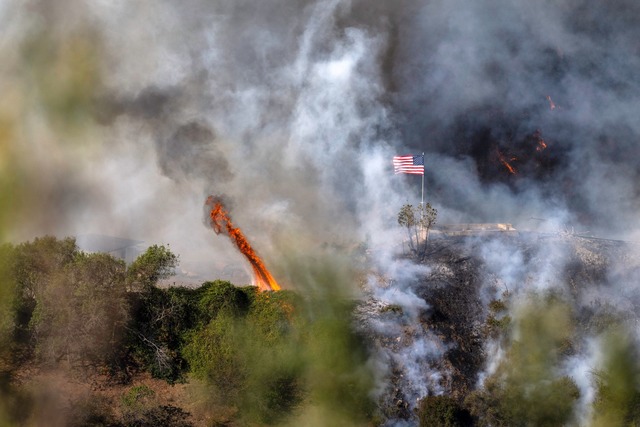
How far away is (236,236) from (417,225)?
12.7 metres

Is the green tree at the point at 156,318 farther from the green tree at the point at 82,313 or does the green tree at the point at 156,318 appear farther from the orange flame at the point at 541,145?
the orange flame at the point at 541,145

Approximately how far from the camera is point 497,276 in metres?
41.7

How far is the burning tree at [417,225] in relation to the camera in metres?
45.3

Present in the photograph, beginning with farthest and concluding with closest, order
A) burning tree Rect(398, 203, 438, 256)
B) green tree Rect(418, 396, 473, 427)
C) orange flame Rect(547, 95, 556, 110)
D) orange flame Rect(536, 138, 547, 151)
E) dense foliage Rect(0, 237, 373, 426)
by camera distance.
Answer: orange flame Rect(536, 138, 547, 151), orange flame Rect(547, 95, 556, 110), burning tree Rect(398, 203, 438, 256), dense foliage Rect(0, 237, 373, 426), green tree Rect(418, 396, 473, 427)

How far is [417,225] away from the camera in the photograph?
152ft

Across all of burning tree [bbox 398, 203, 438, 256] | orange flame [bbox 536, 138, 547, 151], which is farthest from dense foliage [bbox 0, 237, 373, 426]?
orange flame [bbox 536, 138, 547, 151]

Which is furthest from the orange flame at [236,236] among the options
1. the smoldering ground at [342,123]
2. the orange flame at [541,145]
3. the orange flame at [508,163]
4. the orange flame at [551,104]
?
the orange flame at [551,104]

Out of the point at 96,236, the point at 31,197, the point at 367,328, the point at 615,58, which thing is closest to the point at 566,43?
the point at 615,58

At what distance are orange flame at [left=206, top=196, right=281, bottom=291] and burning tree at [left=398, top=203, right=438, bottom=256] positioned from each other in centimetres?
978

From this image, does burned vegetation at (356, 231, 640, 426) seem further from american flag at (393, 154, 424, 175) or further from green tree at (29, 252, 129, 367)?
green tree at (29, 252, 129, 367)

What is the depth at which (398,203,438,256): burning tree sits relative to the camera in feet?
149

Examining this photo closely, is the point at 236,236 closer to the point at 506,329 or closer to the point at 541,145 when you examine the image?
the point at 506,329

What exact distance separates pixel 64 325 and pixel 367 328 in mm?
17012

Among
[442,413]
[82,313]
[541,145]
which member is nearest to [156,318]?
[82,313]
